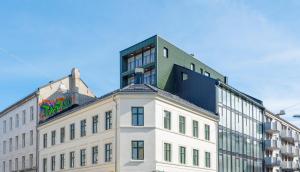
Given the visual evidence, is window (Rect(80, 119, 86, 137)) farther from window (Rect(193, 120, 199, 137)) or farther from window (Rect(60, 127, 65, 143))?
window (Rect(193, 120, 199, 137))

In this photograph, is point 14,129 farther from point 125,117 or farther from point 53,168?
point 125,117

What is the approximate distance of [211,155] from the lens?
50156 millimetres

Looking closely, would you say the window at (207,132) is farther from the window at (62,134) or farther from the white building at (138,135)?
the window at (62,134)

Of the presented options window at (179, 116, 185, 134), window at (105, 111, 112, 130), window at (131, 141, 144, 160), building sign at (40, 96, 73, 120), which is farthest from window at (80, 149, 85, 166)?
building sign at (40, 96, 73, 120)

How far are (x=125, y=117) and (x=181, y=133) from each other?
6.36 metres

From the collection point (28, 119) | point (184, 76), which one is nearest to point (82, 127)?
point (184, 76)

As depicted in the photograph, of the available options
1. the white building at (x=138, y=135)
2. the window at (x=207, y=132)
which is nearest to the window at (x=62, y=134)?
the white building at (x=138, y=135)

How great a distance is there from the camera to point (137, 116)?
43.0 m

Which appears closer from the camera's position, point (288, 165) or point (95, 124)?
point (95, 124)

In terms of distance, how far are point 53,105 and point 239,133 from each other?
75.6ft

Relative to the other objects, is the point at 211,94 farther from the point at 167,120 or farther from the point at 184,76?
the point at 167,120

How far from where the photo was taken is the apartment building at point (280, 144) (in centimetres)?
6381

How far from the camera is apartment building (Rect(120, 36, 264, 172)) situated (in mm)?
52500

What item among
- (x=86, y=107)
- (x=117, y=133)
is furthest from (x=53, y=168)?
(x=117, y=133)
